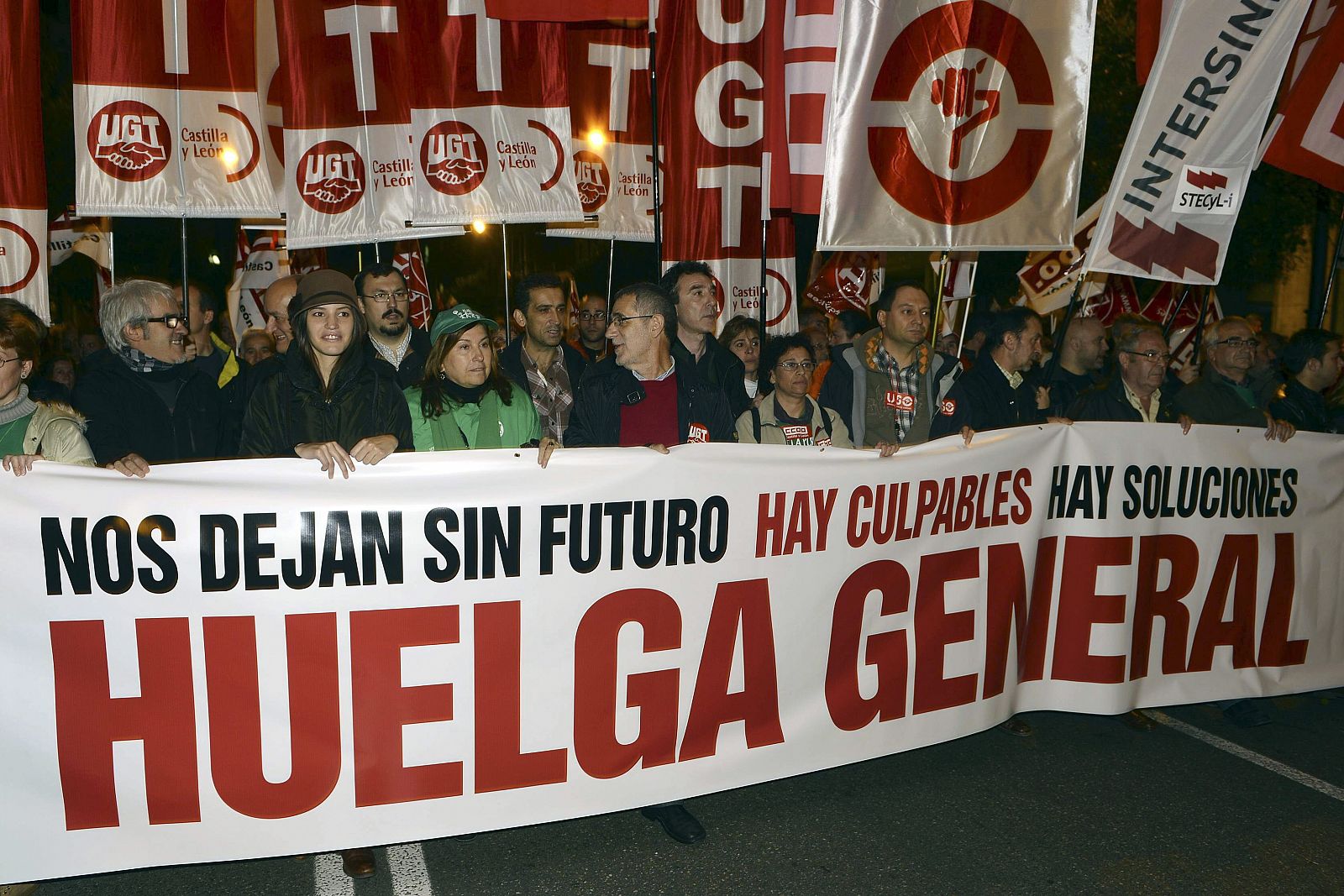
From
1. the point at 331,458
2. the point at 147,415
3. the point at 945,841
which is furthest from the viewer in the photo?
the point at 147,415

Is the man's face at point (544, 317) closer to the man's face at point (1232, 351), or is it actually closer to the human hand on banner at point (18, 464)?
the human hand on banner at point (18, 464)

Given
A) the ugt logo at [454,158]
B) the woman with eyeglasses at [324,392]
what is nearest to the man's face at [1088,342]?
the ugt logo at [454,158]

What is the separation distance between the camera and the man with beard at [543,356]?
5812 mm

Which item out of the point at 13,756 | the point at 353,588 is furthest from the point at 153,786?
the point at 353,588

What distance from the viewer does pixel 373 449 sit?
3.79 m

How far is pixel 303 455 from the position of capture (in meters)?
3.77

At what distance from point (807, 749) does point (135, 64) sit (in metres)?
5.43

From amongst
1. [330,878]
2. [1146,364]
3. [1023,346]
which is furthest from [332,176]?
[1146,364]

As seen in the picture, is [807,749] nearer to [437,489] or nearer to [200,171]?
[437,489]

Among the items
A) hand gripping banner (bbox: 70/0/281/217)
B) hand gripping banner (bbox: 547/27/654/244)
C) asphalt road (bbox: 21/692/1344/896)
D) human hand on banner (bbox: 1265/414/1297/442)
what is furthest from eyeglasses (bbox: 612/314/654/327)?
hand gripping banner (bbox: 547/27/654/244)

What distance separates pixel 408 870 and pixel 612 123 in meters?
6.04

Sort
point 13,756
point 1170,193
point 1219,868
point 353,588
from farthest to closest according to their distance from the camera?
point 1170,193 → point 1219,868 → point 353,588 → point 13,756

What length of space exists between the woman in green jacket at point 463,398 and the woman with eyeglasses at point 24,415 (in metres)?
1.17

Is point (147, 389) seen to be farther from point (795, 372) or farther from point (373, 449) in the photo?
point (795, 372)
